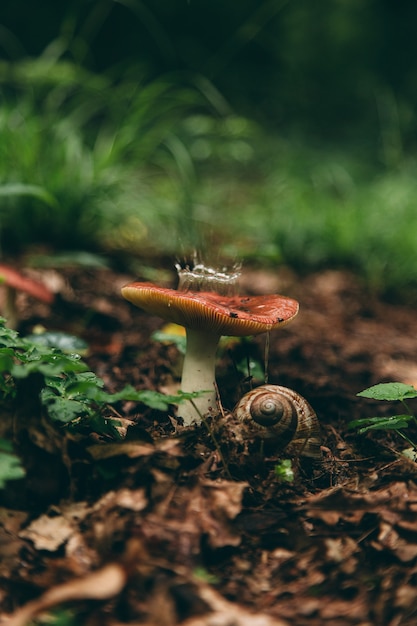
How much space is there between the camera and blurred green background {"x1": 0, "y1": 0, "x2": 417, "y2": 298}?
10.7 ft

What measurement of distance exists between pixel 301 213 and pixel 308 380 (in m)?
2.68

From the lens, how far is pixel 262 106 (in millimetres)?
A: 9391

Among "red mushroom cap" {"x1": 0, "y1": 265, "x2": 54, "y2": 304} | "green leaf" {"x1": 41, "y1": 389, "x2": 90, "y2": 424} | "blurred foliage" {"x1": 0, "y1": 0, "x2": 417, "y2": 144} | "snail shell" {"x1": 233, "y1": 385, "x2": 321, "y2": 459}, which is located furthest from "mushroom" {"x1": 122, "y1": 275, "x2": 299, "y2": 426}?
"blurred foliage" {"x1": 0, "y1": 0, "x2": 417, "y2": 144}

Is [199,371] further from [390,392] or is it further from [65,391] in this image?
[390,392]

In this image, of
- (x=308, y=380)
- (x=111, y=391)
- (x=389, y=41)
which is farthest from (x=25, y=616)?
(x=389, y=41)

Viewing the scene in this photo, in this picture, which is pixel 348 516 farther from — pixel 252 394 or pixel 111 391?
pixel 111 391

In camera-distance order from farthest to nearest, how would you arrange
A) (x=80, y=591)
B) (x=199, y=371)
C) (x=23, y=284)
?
1. (x=23, y=284)
2. (x=199, y=371)
3. (x=80, y=591)

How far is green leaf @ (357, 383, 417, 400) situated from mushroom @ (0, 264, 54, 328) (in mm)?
1282

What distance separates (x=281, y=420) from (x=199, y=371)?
12.3 inches

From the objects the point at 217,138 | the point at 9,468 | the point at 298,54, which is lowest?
the point at 9,468

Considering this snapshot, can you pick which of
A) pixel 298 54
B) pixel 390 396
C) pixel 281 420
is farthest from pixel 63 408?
pixel 298 54

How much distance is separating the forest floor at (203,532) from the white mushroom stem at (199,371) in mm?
73

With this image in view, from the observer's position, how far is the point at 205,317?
1.51 metres

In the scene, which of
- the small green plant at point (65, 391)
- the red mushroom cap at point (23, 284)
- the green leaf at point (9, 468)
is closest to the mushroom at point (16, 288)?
the red mushroom cap at point (23, 284)
